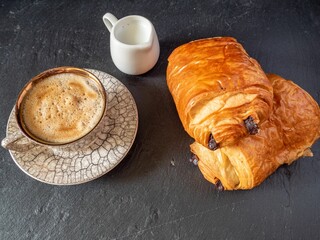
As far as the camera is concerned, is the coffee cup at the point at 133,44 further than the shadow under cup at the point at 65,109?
Yes

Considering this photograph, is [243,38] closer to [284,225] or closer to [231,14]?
[231,14]

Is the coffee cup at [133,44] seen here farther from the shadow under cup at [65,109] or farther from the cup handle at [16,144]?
the cup handle at [16,144]

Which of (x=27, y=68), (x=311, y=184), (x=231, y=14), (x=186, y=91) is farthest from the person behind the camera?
(x=231, y=14)

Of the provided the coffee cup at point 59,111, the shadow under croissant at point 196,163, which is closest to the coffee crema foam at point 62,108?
the coffee cup at point 59,111

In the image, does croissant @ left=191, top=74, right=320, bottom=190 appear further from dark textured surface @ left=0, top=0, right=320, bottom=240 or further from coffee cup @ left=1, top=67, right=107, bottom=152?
coffee cup @ left=1, top=67, right=107, bottom=152

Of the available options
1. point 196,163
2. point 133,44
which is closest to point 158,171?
point 196,163

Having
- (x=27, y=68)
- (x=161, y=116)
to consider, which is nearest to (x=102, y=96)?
(x=161, y=116)

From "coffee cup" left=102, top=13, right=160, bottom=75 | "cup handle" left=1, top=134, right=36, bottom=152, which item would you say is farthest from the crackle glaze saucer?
"coffee cup" left=102, top=13, right=160, bottom=75
